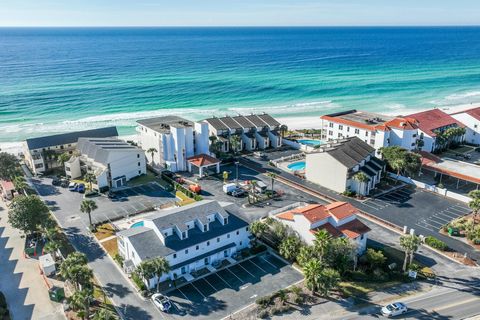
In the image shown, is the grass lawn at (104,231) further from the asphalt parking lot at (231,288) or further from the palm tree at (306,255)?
the palm tree at (306,255)

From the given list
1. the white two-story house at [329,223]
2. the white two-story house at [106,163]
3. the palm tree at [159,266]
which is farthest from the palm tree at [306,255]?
the white two-story house at [106,163]

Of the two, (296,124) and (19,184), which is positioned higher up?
(19,184)

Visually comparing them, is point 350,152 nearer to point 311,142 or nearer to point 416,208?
point 416,208

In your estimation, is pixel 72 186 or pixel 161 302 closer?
pixel 161 302

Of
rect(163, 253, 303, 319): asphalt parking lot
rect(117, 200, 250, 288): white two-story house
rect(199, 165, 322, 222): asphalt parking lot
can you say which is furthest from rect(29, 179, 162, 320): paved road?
rect(199, 165, 322, 222): asphalt parking lot

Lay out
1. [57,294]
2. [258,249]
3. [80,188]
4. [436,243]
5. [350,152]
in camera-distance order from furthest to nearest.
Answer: [350,152], [80,188], [436,243], [258,249], [57,294]

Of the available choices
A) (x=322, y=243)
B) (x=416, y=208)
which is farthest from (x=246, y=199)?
(x=416, y=208)
